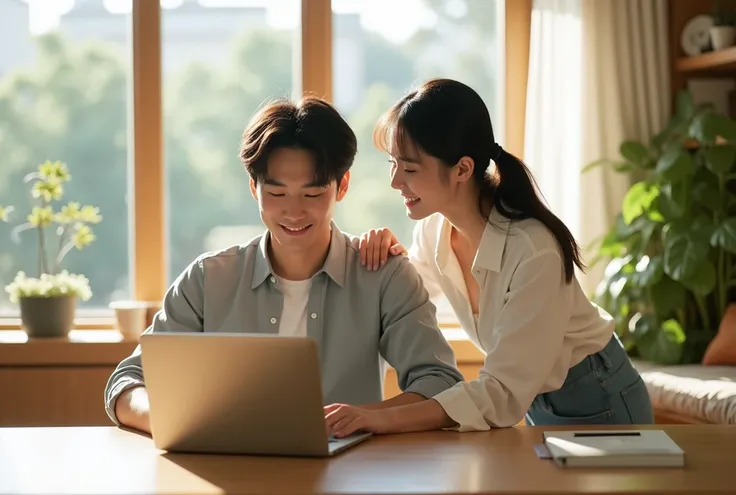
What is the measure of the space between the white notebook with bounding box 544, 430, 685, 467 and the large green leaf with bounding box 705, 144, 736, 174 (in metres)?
2.36

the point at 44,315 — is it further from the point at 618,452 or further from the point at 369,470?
the point at 618,452

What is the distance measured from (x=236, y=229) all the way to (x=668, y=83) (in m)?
1.85

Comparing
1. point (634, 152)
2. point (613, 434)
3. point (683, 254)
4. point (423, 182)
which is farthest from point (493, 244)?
point (634, 152)

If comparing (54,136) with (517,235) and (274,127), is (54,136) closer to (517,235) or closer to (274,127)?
(274,127)

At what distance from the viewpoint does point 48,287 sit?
4.04 meters

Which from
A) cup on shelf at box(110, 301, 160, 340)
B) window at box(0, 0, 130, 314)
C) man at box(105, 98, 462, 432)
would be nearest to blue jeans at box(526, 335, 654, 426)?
man at box(105, 98, 462, 432)

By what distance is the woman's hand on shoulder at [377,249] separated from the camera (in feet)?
7.53

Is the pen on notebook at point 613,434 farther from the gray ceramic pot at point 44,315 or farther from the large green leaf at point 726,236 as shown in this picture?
the gray ceramic pot at point 44,315

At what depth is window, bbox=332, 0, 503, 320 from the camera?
4.37 meters

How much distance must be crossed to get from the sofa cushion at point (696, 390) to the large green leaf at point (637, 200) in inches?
23.1

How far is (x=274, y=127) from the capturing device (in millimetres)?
2150

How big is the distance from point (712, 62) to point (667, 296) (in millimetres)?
905

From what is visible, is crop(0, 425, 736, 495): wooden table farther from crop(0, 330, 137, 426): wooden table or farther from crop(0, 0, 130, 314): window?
crop(0, 0, 130, 314): window

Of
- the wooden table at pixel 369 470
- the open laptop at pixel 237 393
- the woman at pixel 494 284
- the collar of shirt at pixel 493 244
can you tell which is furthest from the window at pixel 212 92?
the open laptop at pixel 237 393
